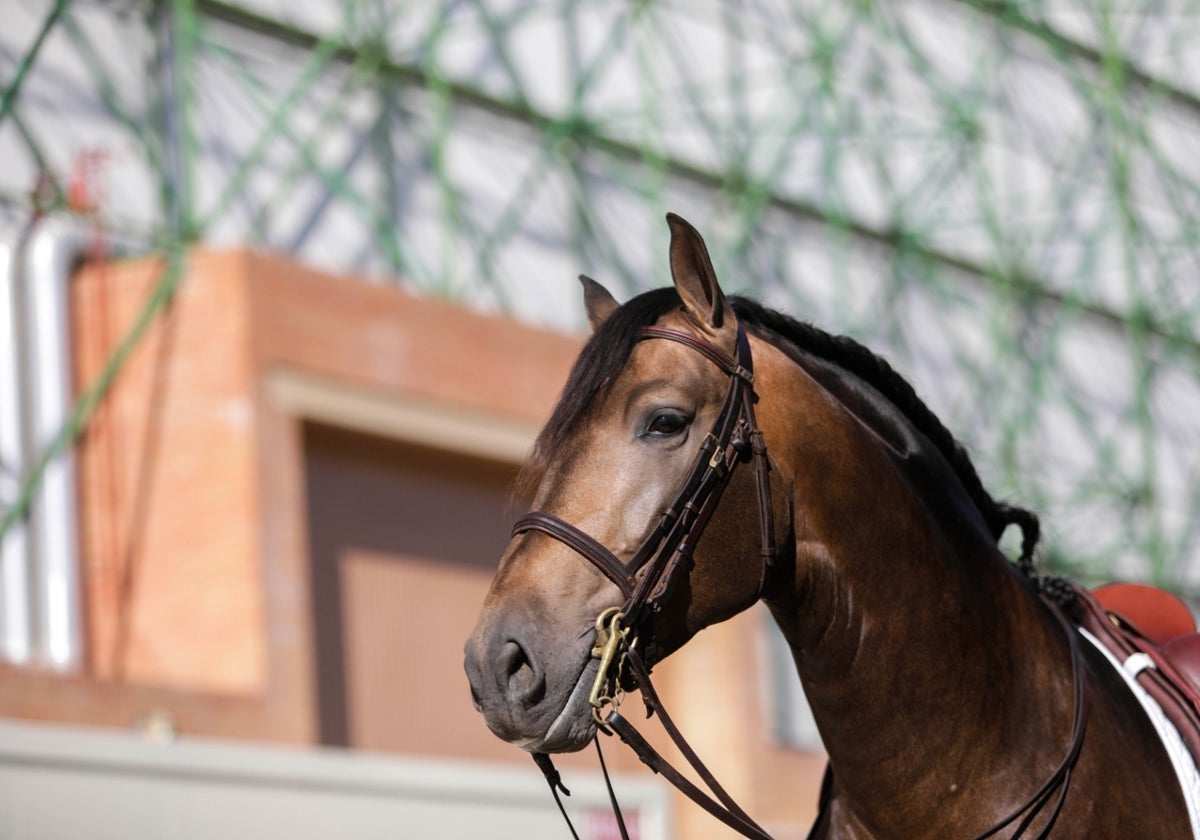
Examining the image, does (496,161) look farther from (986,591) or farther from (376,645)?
(986,591)

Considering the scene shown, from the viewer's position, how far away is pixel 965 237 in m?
20.3

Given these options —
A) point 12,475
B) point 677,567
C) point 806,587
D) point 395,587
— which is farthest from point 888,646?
point 395,587

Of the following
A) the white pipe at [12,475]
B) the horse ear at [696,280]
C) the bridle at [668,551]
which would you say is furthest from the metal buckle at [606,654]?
the white pipe at [12,475]

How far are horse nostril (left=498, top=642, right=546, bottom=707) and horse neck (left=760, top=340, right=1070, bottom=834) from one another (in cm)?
58

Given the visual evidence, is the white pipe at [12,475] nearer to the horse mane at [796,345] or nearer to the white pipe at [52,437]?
the white pipe at [52,437]

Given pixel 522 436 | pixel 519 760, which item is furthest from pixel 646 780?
pixel 522 436

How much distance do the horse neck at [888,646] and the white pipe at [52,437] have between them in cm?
868

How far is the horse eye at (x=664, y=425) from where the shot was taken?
334 centimetres

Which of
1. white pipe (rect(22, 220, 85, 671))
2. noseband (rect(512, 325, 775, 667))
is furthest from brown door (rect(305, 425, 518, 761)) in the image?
noseband (rect(512, 325, 775, 667))

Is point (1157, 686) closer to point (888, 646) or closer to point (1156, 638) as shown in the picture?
point (1156, 638)

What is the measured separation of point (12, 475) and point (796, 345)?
8649 millimetres

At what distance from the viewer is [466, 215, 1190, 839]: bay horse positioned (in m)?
3.19

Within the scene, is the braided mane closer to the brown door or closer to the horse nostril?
the horse nostril

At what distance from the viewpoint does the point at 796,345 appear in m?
3.70
